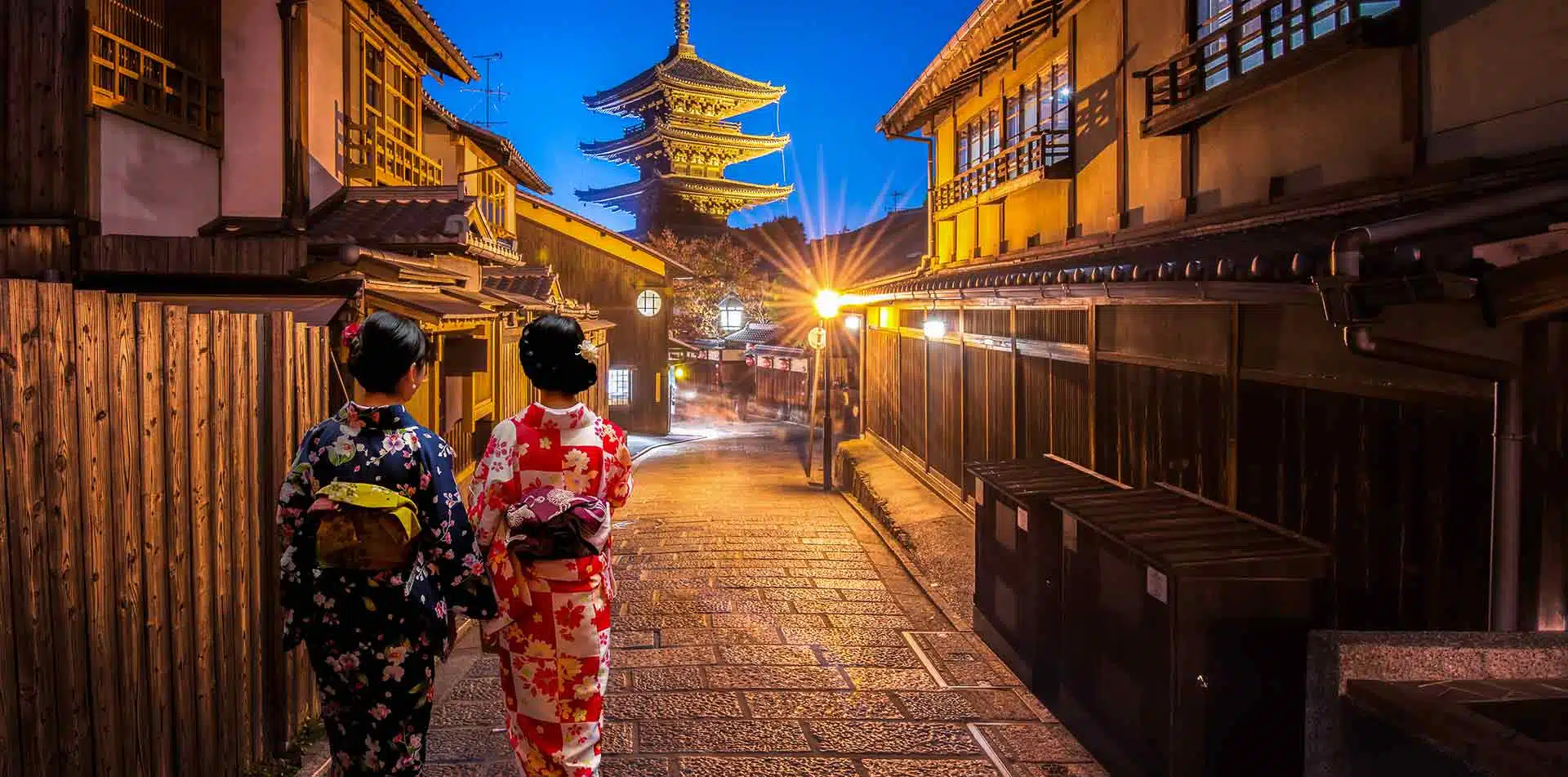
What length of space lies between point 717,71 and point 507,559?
51.0m

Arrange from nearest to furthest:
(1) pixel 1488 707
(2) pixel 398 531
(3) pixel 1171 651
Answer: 1. (1) pixel 1488 707
2. (2) pixel 398 531
3. (3) pixel 1171 651

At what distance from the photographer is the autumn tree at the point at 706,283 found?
163 feet

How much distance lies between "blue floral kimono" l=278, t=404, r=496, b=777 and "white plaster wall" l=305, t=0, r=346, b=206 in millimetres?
8537

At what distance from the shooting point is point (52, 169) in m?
Answer: 9.02

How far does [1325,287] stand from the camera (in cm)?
459

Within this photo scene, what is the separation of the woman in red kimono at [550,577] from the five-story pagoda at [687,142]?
48.6 m

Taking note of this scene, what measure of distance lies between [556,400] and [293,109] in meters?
8.36

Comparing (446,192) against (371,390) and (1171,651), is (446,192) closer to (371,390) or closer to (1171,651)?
(371,390)

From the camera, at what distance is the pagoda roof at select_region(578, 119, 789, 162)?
51.4m

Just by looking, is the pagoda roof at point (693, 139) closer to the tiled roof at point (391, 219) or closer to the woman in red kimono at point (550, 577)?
the tiled roof at point (391, 219)

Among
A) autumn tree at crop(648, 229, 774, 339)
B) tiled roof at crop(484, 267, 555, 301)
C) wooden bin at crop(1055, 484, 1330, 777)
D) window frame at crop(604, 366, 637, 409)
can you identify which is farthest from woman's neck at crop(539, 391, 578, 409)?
autumn tree at crop(648, 229, 774, 339)

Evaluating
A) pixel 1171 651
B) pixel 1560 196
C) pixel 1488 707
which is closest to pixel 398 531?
pixel 1171 651

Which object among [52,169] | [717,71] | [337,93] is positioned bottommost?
[52,169]

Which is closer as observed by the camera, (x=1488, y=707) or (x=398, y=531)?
(x=1488, y=707)
